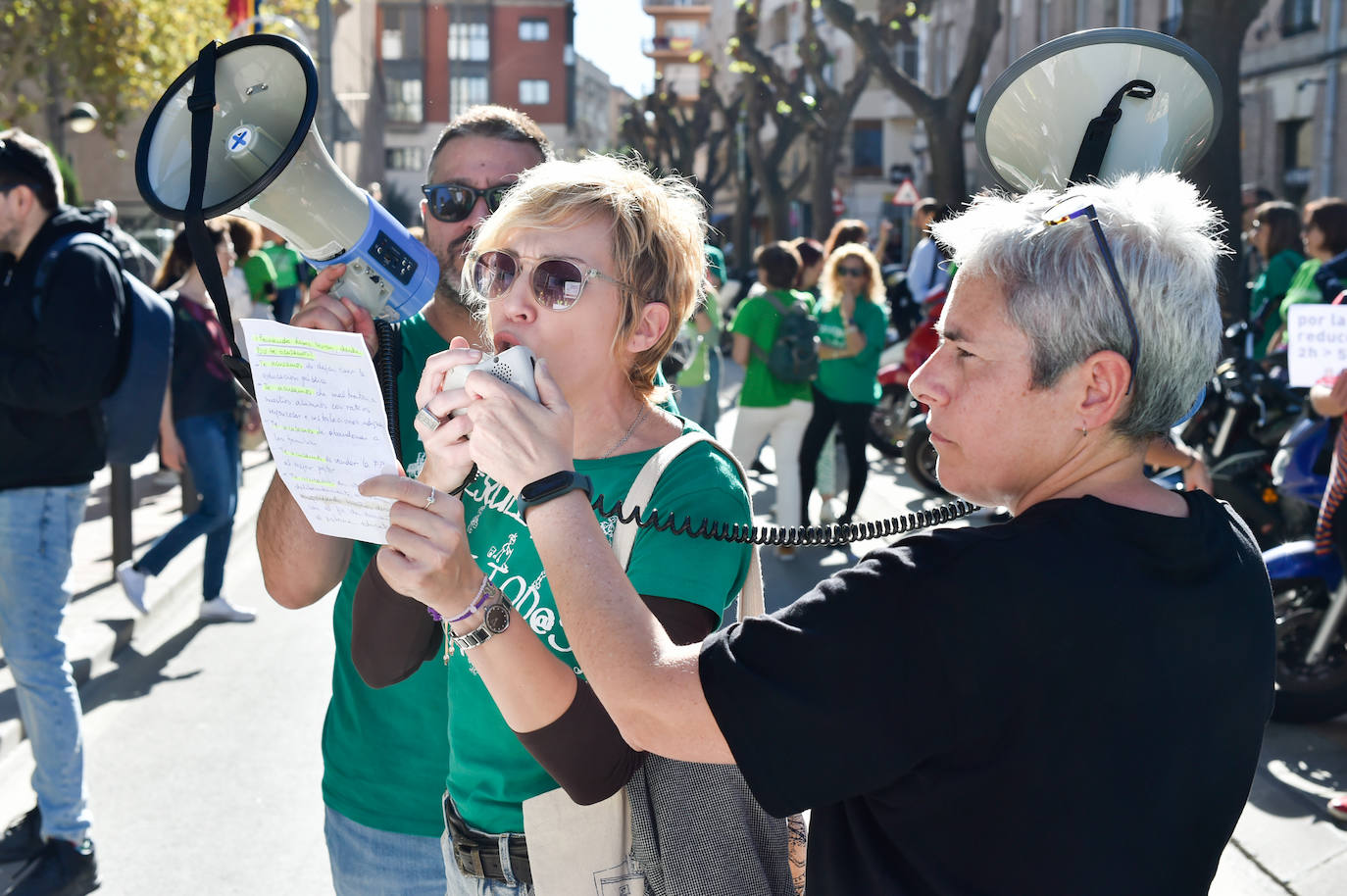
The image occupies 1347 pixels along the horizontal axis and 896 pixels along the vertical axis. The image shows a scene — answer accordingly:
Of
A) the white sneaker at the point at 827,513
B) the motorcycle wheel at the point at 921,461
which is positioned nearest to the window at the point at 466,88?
the motorcycle wheel at the point at 921,461

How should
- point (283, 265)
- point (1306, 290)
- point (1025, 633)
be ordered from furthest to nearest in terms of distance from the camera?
point (283, 265) → point (1306, 290) → point (1025, 633)

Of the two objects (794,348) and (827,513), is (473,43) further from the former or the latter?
(794,348)

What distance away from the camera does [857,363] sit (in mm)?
8859

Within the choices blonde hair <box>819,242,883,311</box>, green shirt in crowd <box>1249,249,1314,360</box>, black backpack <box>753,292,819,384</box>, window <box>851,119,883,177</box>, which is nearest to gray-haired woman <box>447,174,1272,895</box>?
black backpack <box>753,292,819,384</box>

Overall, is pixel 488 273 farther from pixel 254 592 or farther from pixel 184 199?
pixel 254 592

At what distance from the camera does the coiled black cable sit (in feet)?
5.79

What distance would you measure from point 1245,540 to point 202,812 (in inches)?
159

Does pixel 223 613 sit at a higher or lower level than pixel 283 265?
lower

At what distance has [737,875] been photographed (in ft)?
5.54

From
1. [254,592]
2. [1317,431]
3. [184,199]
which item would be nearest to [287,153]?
[184,199]

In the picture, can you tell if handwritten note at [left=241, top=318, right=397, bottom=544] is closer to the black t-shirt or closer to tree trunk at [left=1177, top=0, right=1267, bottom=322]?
the black t-shirt

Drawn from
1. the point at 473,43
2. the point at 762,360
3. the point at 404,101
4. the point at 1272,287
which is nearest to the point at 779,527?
the point at 762,360

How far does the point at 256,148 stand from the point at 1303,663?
455 cm

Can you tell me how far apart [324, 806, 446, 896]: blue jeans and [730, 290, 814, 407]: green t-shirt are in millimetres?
6284
